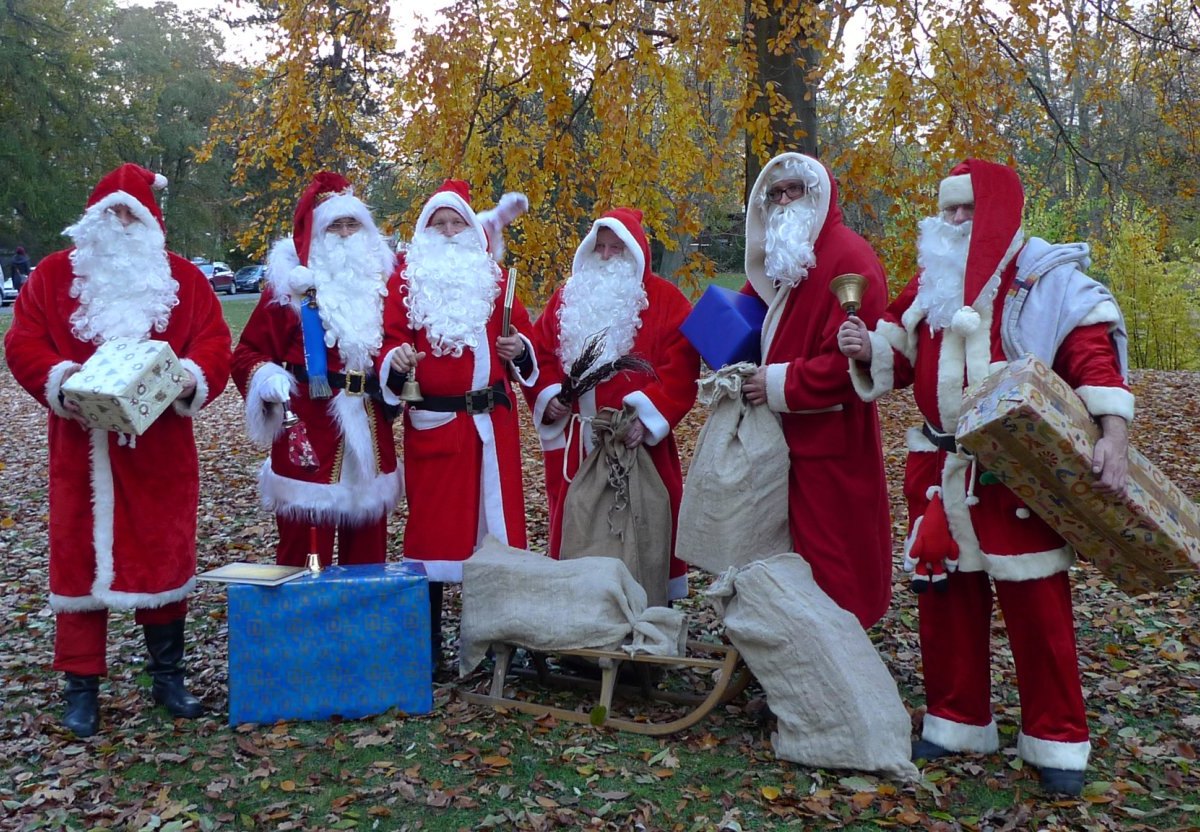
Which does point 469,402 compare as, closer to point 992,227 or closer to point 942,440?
point 942,440

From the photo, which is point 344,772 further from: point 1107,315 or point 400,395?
point 1107,315

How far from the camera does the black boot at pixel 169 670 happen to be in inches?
168

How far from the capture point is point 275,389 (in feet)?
14.0

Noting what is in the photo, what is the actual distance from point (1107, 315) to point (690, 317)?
5.28 ft

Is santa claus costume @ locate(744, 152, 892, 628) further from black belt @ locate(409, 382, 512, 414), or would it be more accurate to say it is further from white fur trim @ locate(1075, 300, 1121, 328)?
black belt @ locate(409, 382, 512, 414)

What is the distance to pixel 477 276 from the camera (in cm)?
466

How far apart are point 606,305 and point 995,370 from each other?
176 cm

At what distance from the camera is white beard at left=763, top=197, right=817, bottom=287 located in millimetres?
4109

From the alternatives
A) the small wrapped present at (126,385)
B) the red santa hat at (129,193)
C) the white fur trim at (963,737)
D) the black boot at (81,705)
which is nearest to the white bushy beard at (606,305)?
the small wrapped present at (126,385)

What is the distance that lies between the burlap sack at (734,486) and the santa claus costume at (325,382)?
141 centimetres

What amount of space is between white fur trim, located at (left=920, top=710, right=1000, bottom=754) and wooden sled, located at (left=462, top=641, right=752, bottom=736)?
713mm

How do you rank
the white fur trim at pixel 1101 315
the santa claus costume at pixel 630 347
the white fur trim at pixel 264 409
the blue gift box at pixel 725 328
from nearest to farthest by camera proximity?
1. the white fur trim at pixel 1101 315
2. the blue gift box at pixel 725 328
3. the white fur trim at pixel 264 409
4. the santa claus costume at pixel 630 347

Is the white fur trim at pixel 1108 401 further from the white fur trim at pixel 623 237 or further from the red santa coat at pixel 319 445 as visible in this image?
the red santa coat at pixel 319 445

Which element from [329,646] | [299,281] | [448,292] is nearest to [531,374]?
[448,292]
